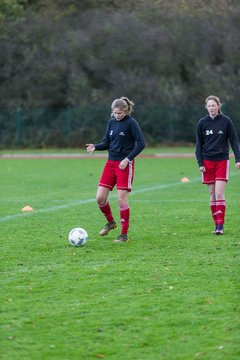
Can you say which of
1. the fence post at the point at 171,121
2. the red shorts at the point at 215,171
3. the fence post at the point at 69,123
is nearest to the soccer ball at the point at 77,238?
the red shorts at the point at 215,171

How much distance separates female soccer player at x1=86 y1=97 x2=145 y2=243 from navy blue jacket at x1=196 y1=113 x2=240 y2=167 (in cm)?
117

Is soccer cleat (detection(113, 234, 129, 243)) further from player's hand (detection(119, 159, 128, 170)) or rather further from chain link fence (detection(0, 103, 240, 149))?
chain link fence (detection(0, 103, 240, 149))

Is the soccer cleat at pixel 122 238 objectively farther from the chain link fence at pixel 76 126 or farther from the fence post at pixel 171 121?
the fence post at pixel 171 121

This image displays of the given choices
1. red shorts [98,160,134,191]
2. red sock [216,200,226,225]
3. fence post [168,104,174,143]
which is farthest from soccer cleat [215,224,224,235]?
fence post [168,104,174,143]

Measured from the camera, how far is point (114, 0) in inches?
2084

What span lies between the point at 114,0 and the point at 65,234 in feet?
139

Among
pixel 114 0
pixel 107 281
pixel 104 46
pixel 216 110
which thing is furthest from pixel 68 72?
pixel 107 281

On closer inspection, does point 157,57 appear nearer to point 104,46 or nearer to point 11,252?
point 104,46

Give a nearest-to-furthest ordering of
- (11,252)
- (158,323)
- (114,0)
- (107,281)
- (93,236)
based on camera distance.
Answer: (158,323) → (107,281) → (11,252) → (93,236) → (114,0)

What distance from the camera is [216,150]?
12242 millimetres

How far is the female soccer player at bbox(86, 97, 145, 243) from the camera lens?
11461 mm

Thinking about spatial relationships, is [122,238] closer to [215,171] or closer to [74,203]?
[215,171]

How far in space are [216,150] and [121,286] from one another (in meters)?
4.54

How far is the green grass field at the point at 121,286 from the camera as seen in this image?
6.24 meters
